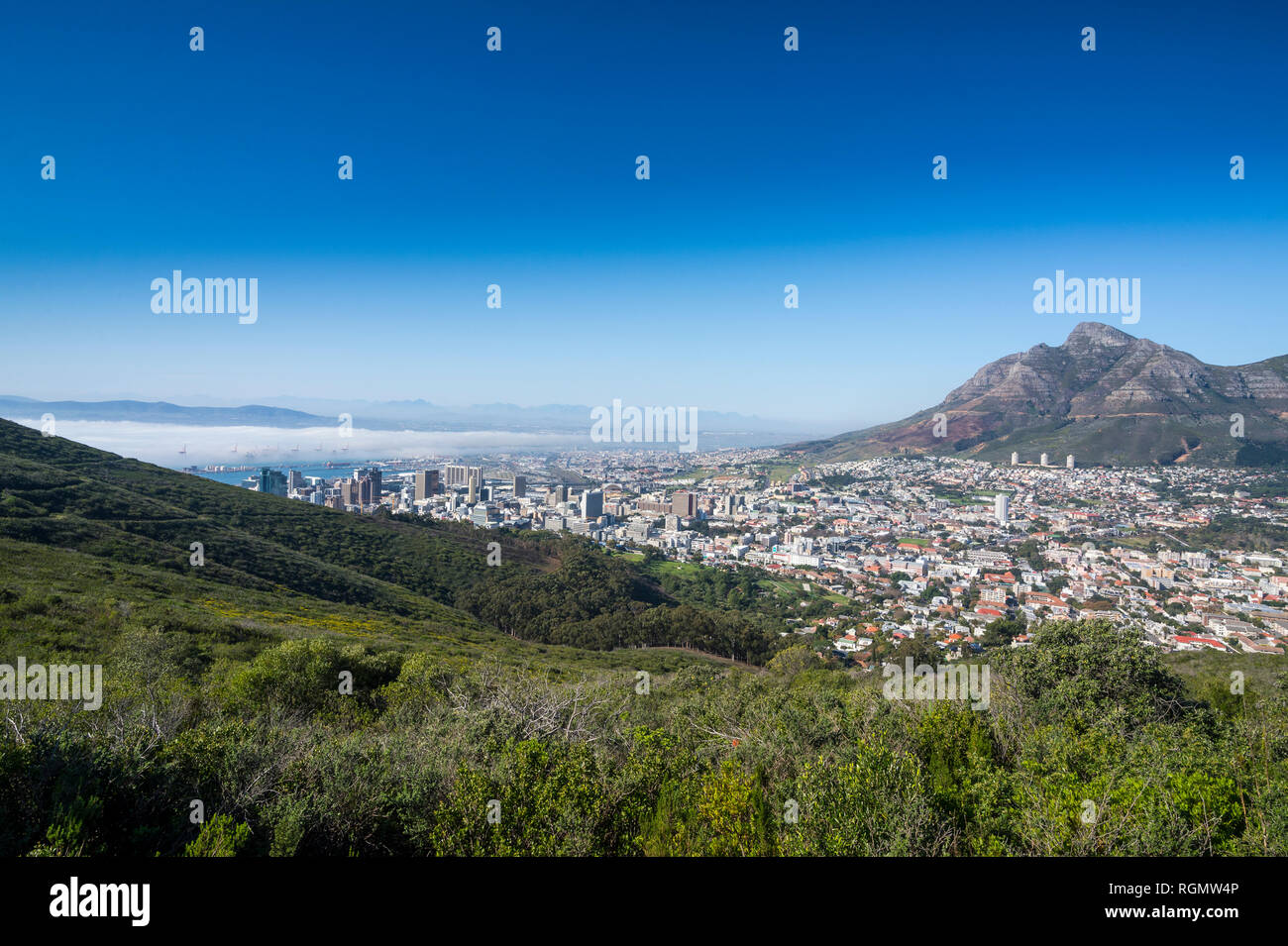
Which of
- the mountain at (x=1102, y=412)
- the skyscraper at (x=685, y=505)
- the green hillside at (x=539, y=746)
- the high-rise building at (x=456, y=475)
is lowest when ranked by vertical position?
the skyscraper at (x=685, y=505)

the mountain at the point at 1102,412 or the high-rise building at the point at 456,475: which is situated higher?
the mountain at the point at 1102,412

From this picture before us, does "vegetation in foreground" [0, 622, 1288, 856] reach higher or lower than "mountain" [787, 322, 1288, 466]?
lower
